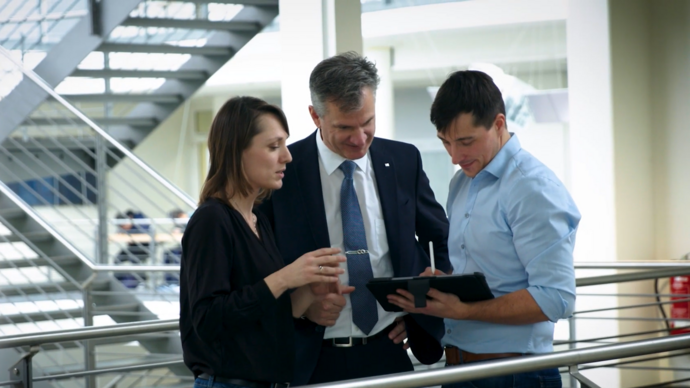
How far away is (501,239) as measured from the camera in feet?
3.92

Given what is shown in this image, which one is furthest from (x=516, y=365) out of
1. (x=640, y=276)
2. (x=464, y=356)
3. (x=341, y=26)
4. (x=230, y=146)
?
(x=341, y=26)

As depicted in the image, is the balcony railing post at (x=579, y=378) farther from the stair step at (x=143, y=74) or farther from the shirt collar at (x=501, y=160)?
the stair step at (x=143, y=74)

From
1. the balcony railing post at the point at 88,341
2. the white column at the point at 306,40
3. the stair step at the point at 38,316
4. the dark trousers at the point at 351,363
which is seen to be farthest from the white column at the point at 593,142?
the dark trousers at the point at 351,363

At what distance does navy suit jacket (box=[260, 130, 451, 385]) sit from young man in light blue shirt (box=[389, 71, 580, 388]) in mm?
96

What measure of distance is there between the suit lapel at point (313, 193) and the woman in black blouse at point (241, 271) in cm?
16

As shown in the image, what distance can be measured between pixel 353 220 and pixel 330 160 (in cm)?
12

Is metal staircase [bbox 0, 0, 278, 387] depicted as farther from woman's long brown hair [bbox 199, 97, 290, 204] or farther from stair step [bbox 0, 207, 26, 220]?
woman's long brown hair [bbox 199, 97, 290, 204]

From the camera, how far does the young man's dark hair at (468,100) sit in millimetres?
1198

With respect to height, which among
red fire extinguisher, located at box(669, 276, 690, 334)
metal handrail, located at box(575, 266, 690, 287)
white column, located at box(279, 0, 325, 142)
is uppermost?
white column, located at box(279, 0, 325, 142)

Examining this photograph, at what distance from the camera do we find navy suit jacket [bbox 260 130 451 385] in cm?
132

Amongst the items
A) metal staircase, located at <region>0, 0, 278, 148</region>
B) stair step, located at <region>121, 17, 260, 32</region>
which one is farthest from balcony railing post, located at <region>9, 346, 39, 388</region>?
stair step, located at <region>121, 17, 260, 32</region>

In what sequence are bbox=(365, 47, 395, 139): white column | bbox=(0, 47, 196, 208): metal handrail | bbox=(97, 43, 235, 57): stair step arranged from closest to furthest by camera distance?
bbox=(0, 47, 196, 208): metal handrail
bbox=(97, 43, 235, 57): stair step
bbox=(365, 47, 395, 139): white column

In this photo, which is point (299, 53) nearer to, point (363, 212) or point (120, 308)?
point (363, 212)

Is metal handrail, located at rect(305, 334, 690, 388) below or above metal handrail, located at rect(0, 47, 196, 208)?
below
